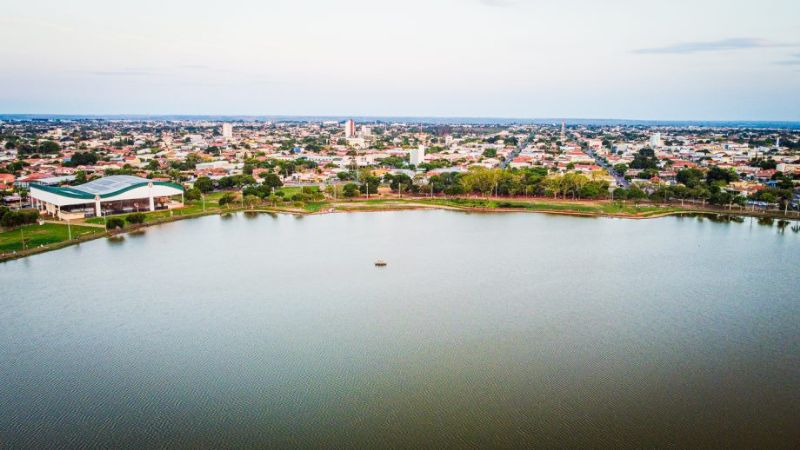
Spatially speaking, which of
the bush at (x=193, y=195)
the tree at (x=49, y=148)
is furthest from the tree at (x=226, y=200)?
the tree at (x=49, y=148)

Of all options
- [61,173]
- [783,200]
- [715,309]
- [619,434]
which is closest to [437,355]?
[619,434]

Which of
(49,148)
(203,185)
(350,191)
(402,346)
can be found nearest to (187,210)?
(203,185)

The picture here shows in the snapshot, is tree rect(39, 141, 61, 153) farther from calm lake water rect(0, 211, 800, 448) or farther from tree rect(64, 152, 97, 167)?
calm lake water rect(0, 211, 800, 448)

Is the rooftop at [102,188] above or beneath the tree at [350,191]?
above

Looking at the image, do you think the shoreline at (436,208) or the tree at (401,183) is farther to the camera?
the tree at (401,183)

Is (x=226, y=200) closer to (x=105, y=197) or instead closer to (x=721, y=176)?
(x=105, y=197)

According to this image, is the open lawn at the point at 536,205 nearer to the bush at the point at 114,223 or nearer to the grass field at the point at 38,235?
the bush at the point at 114,223
